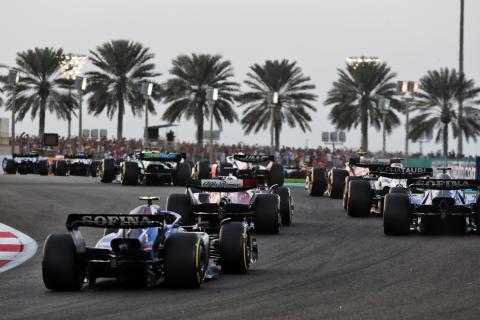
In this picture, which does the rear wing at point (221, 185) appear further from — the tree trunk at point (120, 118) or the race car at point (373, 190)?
the tree trunk at point (120, 118)

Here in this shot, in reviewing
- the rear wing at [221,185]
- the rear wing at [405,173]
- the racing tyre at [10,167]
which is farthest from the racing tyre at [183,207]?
the racing tyre at [10,167]

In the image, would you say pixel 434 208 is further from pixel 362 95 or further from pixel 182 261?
pixel 362 95

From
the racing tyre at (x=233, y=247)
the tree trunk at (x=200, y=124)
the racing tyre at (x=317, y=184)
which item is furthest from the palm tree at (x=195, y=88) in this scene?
the racing tyre at (x=233, y=247)

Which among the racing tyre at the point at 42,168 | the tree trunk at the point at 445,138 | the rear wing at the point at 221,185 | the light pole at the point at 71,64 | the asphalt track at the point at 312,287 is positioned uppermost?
the light pole at the point at 71,64

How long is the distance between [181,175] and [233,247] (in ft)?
86.7

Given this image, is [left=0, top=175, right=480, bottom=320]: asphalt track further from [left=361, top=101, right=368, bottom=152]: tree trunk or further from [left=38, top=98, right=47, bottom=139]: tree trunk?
[left=38, top=98, right=47, bottom=139]: tree trunk

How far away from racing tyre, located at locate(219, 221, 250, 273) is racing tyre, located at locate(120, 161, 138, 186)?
2621 centimetres

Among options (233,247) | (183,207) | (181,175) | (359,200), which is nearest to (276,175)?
(181,175)

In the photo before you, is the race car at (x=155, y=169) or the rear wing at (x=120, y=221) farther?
the race car at (x=155, y=169)

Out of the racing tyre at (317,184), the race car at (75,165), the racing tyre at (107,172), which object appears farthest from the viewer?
the race car at (75,165)

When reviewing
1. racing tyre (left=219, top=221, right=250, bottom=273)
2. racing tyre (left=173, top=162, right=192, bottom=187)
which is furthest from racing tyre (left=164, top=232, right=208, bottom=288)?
racing tyre (left=173, top=162, right=192, bottom=187)

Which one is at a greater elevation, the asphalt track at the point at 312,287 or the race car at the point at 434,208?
the race car at the point at 434,208

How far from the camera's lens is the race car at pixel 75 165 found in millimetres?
53719

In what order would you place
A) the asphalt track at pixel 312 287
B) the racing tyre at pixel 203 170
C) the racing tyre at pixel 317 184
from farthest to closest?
the racing tyre at pixel 203 170, the racing tyre at pixel 317 184, the asphalt track at pixel 312 287
